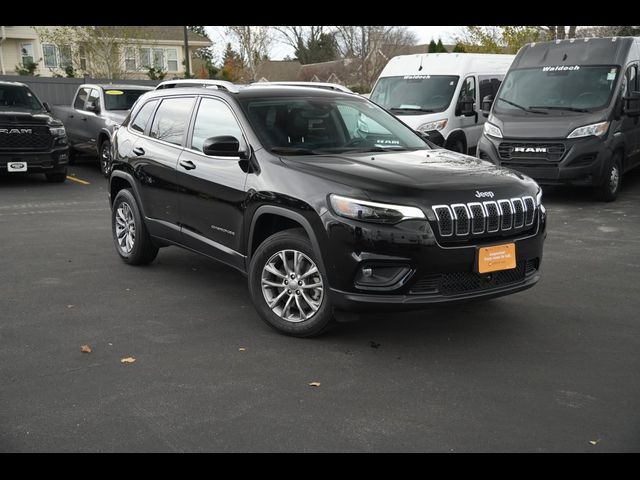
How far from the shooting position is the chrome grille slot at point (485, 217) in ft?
15.7

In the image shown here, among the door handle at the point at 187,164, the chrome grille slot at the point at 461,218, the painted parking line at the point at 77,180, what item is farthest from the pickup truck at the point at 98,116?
the chrome grille slot at the point at 461,218

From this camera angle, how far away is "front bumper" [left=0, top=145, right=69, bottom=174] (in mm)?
13125

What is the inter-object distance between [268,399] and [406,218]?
57.4 inches

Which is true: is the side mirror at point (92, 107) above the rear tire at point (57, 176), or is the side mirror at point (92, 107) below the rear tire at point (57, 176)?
above

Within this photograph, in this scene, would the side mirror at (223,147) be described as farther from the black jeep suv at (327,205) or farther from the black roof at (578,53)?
the black roof at (578,53)

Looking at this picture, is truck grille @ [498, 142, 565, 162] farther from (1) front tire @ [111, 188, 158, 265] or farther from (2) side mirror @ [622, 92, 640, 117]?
(1) front tire @ [111, 188, 158, 265]

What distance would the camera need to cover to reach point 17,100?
556 inches

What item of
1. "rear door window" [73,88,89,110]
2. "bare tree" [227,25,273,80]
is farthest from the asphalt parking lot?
"bare tree" [227,25,273,80]

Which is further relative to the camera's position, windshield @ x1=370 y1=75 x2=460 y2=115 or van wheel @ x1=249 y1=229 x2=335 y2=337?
windshield @ x1=370 y1=75 x2=460 y2=115

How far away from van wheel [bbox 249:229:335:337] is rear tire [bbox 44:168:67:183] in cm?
976

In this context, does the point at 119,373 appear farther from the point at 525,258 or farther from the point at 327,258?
the point at 525,258

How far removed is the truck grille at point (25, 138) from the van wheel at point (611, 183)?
9.62 m
